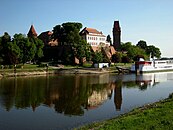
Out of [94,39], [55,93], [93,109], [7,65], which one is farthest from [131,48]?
[93,109]

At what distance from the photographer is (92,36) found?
291ft

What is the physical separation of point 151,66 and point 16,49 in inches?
1368

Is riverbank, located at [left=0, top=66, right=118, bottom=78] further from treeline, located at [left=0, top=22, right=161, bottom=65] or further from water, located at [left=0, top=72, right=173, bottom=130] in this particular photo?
water, located at [left=0, top=72, right=173, bottom=130]

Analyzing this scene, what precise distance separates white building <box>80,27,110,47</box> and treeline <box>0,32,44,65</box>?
2641 centimetres

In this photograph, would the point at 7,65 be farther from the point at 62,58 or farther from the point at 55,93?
the point at 55,93

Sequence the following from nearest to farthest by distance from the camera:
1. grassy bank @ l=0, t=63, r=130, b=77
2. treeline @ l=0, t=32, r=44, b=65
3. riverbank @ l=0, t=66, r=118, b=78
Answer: riverbank @ l=0, t=66, r=118, b=78 < grassy bank @ l=0, t=63, r=130, b=77 < treeline @ l=0, t=32, r=44, b=65

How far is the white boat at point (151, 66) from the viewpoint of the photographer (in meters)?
66.9

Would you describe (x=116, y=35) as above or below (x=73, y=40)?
above

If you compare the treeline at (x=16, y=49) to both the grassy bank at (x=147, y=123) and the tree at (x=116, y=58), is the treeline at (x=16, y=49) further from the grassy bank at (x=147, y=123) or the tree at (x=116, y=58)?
the grassy bank at (x=147, y=123)

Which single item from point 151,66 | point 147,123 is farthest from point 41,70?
point 147,123

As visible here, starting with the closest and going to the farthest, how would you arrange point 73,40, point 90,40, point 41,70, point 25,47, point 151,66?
point 41,70
point 25,47
point 73,40
point 151,66
point 90,40

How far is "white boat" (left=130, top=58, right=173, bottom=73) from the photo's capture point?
66.9 metres

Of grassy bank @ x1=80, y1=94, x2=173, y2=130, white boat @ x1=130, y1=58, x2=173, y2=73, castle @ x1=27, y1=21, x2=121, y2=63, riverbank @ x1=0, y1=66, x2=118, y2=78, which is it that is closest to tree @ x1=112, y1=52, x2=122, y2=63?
castle @ x1=27, y1=21, x2=121, y2=63

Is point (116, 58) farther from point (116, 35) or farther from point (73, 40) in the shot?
point (116, 35)
